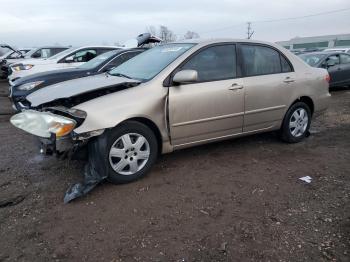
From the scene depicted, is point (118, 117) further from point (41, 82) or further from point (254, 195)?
point (41, 82)

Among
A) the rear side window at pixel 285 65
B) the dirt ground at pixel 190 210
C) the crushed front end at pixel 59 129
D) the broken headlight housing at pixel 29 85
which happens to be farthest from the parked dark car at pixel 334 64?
the crushed front end at pixel 59 129

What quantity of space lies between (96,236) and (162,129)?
1581 millimetres

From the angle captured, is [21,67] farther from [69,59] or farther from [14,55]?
[14,55]

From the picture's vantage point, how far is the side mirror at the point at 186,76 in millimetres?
4020

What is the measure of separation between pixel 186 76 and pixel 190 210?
61.1 inches

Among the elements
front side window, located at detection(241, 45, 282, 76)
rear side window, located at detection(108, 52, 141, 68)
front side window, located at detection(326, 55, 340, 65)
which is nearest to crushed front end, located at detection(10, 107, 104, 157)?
front side window, located at detection(241, 45, 282, 76)

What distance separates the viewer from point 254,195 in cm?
371

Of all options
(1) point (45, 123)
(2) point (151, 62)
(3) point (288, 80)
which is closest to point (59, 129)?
(1) point (45, 123)

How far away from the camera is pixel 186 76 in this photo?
402 cm

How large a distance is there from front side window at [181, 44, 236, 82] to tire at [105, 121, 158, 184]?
3.31 feet

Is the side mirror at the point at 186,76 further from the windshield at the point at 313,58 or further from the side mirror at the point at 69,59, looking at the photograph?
the windshield at the point at 313,58

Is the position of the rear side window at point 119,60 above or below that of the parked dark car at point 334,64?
above

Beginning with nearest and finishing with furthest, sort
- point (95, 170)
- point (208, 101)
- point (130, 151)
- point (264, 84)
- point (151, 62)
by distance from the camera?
point (95, 170) → point (130, 151) → point (208, 101) → point (151, 62) → point (264, 84)

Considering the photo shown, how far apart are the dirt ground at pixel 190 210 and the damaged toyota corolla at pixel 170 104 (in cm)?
35
